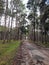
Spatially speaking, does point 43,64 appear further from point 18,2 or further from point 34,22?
point 34,22

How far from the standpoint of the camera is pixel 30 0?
57.5 metres

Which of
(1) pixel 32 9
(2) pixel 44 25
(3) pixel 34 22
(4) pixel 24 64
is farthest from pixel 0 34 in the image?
(4) pixel 24 64

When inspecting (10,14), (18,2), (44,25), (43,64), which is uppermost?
(18,2)

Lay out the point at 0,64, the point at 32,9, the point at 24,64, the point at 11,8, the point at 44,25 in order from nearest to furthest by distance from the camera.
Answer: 1. the point at 0,64
2. the point at 24,64
3. the point at 44,25
4. the point at 11,8
5. the point at 32,9

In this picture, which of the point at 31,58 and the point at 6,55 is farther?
Answer: the point at 6,55

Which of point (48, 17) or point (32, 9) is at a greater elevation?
point (32, 9)

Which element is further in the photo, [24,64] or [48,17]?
[48,17]

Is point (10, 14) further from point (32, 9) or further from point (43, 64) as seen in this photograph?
point (43, 64)

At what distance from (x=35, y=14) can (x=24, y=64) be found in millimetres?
55054

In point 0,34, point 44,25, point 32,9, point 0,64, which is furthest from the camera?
point 0,34

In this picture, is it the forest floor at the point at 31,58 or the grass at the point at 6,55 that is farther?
the forest floor at the point at 31,58

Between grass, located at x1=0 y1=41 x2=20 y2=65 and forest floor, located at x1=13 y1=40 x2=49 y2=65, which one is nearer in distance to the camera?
grass, located at x1=0 y1=41 x2=20 y2=65

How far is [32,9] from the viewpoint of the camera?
61.4 m

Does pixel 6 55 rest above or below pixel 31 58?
above
